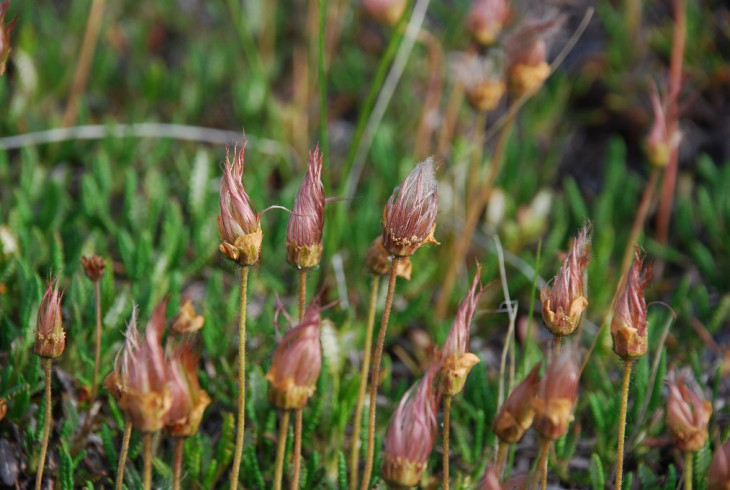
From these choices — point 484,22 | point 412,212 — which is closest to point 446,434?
point 412,212

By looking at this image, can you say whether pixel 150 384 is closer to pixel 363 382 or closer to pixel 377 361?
pixel 377 361

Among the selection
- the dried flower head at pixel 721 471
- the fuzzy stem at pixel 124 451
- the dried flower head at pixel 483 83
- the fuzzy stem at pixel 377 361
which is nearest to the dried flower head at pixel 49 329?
the fuzzy stem at pixel 124 451

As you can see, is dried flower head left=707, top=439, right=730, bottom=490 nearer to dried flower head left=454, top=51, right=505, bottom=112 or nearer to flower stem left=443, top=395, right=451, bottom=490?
flower stem left=443, top=395, right=451, bottom=490

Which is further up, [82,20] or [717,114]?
[82,20]

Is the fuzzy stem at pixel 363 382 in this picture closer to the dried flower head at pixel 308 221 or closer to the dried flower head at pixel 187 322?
the dried flower head at pixel 308 221

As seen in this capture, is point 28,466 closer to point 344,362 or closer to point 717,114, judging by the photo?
point 344,362

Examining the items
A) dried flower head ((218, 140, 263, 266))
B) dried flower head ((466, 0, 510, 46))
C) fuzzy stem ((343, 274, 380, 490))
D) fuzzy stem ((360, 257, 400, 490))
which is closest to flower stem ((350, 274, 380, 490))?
fuzzy stem ((343, 274, 380, 490))

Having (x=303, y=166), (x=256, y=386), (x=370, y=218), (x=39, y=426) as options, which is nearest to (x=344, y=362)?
(x=256, y=386)
